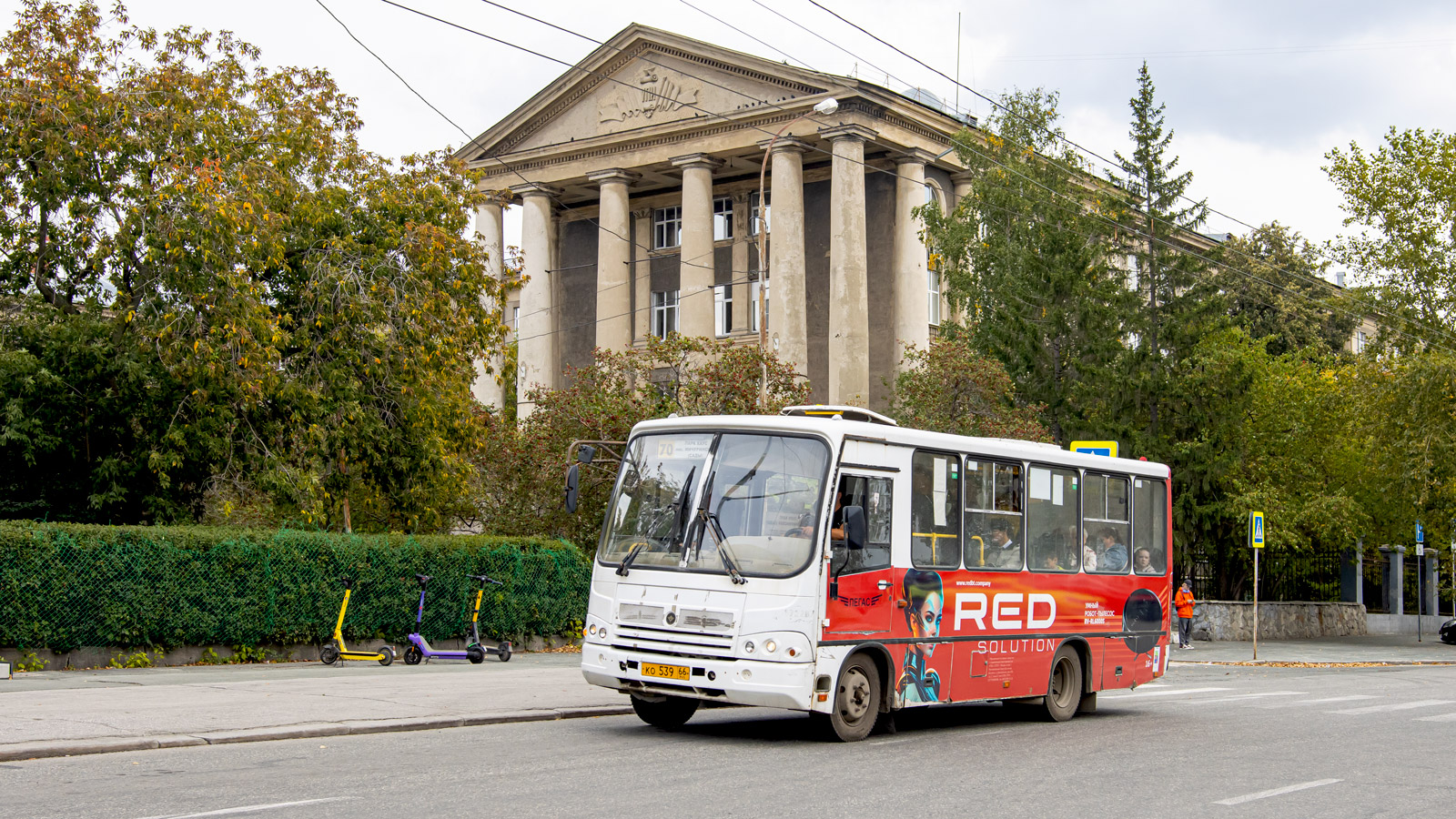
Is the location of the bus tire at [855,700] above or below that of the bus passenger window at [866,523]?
below

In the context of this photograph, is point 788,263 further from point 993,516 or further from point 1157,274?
point 993,516

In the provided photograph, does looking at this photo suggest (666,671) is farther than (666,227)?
No

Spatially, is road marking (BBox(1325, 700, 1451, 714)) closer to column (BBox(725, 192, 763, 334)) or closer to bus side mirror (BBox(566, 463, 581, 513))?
bus side mirror (BBox(566, 463, 581, 513))

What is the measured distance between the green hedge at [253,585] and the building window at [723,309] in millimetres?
29485

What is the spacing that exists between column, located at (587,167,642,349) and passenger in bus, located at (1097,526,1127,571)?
3699 centimetres

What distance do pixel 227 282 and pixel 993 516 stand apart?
12.7m

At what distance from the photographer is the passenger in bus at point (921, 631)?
43.2 ft

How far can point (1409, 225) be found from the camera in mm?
39656

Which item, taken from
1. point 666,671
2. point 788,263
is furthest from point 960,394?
point 666,671

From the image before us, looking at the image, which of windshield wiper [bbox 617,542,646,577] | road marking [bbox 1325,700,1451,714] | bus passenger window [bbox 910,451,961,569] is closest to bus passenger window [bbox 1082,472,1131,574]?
bus passenger window [bbox 910,451,961,569]

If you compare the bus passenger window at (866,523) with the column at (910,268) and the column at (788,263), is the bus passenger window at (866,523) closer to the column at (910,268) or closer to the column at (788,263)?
the column at (788,263)

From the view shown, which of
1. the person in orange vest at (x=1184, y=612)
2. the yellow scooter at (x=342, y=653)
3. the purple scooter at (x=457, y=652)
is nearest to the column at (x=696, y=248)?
the person in orange vest at (x=1184, y=612)

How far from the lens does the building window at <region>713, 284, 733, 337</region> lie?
54.4 m

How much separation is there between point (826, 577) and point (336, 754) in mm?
4139
